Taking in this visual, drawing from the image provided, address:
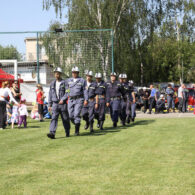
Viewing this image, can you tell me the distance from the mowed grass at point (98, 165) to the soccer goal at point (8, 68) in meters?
11.7

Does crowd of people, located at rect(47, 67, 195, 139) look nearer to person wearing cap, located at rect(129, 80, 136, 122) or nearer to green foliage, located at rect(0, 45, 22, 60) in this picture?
person wearing cap, located at rect(129, 80, 136, 122)

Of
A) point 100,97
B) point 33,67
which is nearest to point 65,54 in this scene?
point 33,67

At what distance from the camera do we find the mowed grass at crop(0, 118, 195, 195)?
6.23 meters

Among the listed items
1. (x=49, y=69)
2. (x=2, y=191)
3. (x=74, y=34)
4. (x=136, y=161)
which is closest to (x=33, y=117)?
(x=49, y=69)

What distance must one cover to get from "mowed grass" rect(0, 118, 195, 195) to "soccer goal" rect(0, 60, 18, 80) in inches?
461

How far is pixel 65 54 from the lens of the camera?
25000 millimetres

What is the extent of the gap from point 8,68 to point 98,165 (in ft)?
58.5

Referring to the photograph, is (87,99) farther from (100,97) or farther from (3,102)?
(3,102)

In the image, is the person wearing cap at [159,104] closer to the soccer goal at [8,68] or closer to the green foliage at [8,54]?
the green foliage at [8,54]

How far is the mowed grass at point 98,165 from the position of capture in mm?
6230

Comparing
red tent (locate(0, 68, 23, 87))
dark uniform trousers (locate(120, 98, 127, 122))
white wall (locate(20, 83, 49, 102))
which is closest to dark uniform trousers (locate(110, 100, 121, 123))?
dark uniform trousers (locate(120, 98, 127, 122))

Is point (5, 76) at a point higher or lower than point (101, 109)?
higher

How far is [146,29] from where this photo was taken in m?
39.4

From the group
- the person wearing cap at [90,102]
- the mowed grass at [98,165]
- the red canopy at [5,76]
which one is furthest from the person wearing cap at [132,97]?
the red canopy at [5,76]
